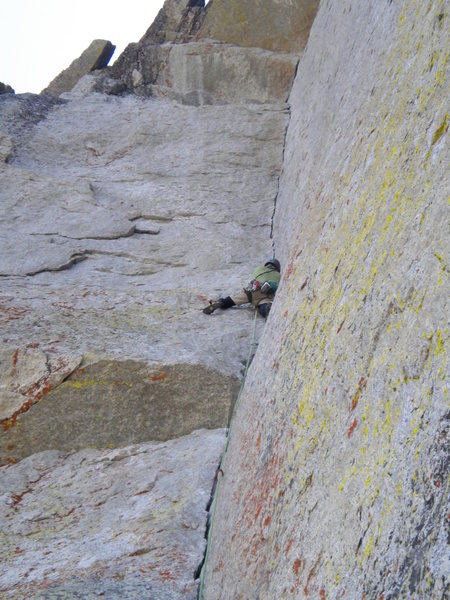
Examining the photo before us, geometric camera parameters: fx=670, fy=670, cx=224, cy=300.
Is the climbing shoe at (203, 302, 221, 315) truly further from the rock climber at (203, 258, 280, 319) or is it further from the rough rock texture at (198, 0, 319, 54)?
the rough rock texture at (198, 0, 319, 54)

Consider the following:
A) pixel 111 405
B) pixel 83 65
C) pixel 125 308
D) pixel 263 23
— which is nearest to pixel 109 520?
pixel 111 405

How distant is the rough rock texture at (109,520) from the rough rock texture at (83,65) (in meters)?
11.6

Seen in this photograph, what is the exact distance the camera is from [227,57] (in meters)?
13.8

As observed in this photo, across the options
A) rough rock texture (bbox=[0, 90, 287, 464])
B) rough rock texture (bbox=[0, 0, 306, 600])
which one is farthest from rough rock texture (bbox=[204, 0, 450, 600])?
rough rock texture (bbox=[0, 90, 287, 464])

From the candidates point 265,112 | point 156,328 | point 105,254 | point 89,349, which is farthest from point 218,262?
point 265,112

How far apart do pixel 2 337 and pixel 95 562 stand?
277cm

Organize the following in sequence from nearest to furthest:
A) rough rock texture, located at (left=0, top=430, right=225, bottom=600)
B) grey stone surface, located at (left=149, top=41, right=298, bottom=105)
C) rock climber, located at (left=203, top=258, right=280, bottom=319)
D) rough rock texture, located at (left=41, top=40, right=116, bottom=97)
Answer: rough rock texture, located at (left=0, top=430, right=225, bottom=600), rock climber, located at (left=203, top=258, right=280, bottom=319), grey stone surface, located at (left=149, top=41, right=298, bottom=105), rough rock texture, located at (left=41, top=40, right=116, bottom=97)

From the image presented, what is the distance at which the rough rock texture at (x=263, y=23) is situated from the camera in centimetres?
1345

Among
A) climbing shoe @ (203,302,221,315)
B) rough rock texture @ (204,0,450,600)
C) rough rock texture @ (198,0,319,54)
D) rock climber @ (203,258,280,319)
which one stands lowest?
climbing shoe @ (203,302,221,315)

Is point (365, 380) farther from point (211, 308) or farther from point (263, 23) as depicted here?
point (263, 23)

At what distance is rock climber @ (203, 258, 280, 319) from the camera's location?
7.40 metres

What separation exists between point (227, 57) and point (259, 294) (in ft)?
26.3

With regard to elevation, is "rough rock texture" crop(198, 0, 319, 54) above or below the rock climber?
above

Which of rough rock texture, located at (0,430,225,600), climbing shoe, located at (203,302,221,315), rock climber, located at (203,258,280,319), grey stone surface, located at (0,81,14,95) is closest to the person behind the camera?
rough rock texture, located at (0,430,225,600)
